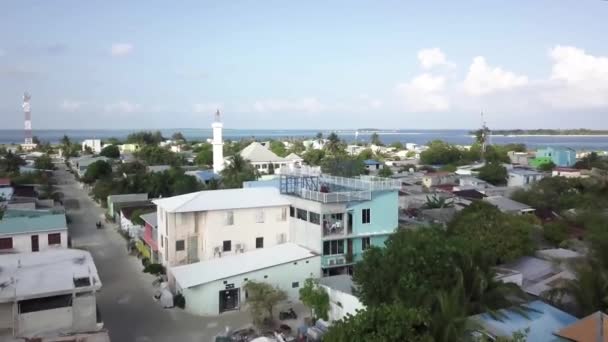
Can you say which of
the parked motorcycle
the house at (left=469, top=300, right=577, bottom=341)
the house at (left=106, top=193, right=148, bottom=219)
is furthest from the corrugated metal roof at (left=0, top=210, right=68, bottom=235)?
the house at (left=469, top=300, right=577, bottom=341)

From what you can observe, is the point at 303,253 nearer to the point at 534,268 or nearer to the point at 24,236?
the point at 534,268

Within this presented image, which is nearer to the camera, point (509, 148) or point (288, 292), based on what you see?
point (288, 292)

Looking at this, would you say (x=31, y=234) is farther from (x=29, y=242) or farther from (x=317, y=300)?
(x=317, y=300)

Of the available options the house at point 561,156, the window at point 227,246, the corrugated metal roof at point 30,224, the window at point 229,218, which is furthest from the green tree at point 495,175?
the corrugated metal roof at point 30,224

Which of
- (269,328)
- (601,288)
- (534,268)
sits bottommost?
(269,328)

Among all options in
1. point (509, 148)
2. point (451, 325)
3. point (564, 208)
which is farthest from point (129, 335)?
point (509, 148)

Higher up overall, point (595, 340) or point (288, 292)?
point (595, 340)
